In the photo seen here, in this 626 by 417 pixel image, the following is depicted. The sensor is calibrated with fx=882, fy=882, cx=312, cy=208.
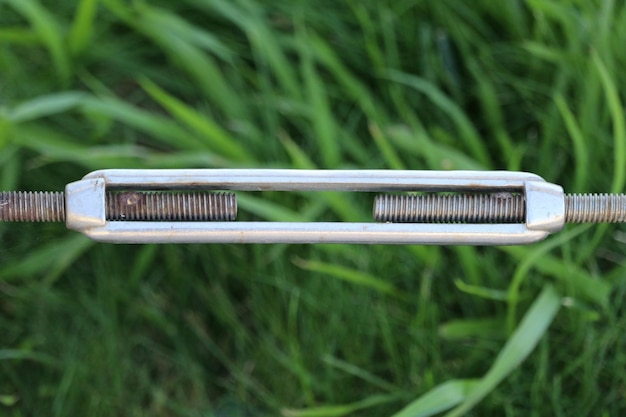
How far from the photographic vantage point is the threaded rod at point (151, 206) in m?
0.60

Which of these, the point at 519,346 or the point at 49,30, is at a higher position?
the point at 49,30

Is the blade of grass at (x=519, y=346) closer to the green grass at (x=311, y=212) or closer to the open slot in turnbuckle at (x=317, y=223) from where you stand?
the green grass at (x=311, y=212)

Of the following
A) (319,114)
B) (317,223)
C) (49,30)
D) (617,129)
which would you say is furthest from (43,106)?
(617,129)

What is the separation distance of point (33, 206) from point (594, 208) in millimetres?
393

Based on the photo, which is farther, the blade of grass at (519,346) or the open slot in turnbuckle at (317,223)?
the blade of grass at (519,346)

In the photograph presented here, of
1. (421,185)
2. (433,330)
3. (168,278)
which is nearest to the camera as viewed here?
(421,185)

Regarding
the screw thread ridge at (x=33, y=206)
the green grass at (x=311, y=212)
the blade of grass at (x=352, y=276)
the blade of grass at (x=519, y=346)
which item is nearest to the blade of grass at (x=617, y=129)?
the green grass at (x=311, y=212)

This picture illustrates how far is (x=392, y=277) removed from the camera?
3.23 feet

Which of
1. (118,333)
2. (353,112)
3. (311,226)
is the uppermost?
(353,112)

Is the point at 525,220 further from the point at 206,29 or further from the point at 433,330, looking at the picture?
the point at 206,29

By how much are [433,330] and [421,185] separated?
39cm

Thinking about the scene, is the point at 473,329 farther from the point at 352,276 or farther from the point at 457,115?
the point at 457,115

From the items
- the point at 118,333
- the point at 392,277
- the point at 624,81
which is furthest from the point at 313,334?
the point at 624,81

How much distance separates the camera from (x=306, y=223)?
60 centimetres
